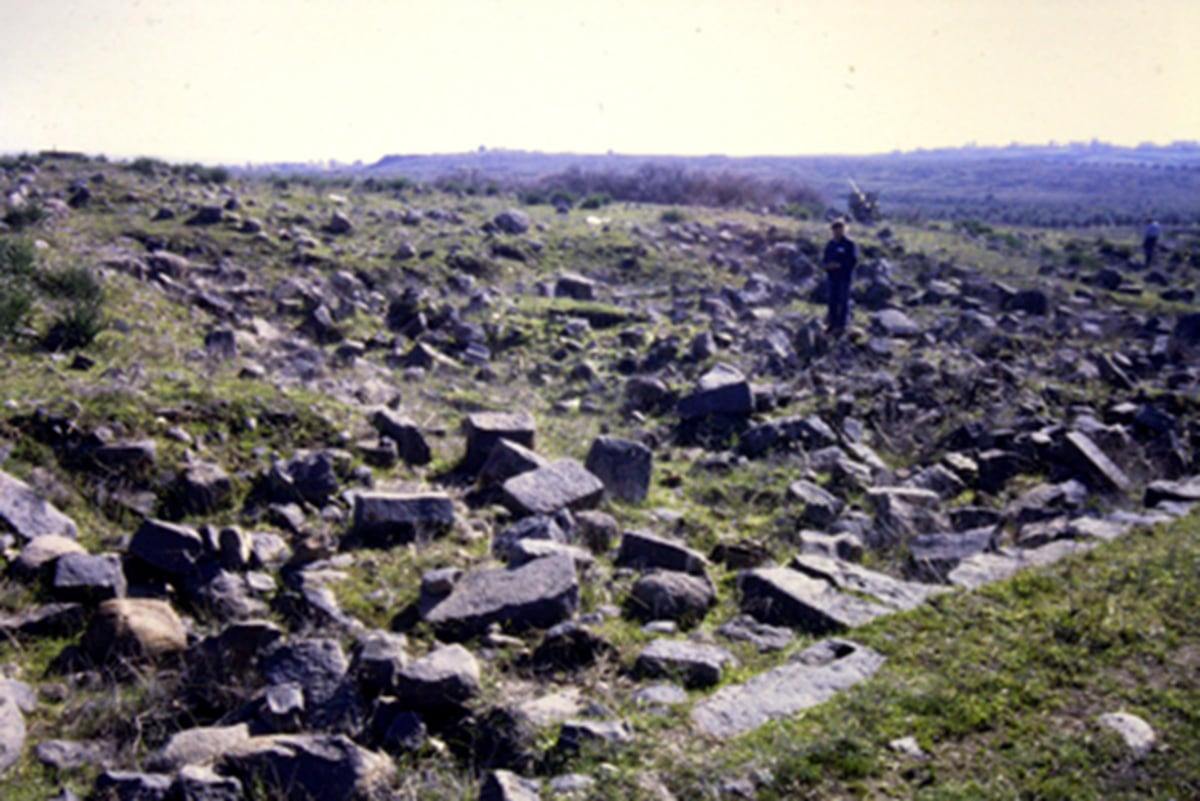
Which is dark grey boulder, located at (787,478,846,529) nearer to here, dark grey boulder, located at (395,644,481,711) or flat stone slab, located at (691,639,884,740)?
flat stone slab, located at (691,639,884,740)

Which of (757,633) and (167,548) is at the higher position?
(167,548)

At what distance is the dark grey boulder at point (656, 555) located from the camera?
17.0 ft

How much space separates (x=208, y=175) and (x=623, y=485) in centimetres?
1952

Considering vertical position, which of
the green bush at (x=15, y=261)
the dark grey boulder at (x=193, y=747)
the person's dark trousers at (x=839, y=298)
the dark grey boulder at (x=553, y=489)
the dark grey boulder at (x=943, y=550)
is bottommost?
the dark grey boulder at (x=943, y=550)

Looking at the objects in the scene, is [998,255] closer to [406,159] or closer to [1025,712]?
[1025,712]

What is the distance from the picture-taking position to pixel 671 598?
→ 4.66 metres

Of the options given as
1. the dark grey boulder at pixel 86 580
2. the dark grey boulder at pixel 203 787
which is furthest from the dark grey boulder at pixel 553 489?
the dark grey boulder at pixel 203 787

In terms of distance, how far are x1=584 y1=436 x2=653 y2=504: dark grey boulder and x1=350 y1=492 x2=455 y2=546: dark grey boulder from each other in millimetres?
1450

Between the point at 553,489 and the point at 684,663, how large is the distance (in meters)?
2.21

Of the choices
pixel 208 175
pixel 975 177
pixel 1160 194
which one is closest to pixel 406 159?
pixel 975 177

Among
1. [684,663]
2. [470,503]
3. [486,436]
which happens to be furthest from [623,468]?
[684,663]

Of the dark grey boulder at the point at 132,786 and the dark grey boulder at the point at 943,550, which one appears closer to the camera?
the dark grey boulder at the point at 132,786

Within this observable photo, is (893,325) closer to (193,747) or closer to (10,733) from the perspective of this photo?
(193,747)

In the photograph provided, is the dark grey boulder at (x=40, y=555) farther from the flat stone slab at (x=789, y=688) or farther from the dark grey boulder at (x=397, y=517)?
the flat stone slab at (x=789, y=688)
